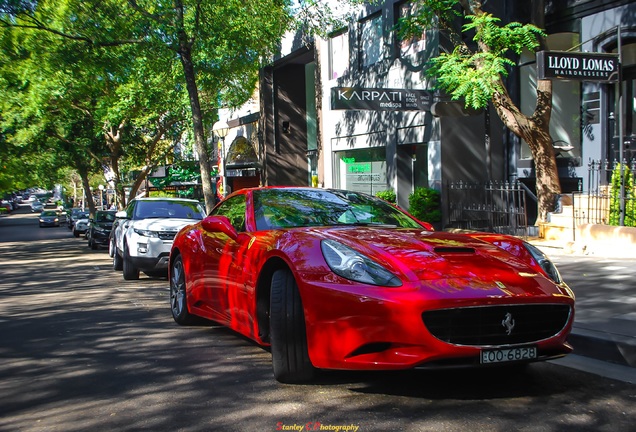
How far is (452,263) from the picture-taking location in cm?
445

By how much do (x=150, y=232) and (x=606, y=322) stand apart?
801 cm

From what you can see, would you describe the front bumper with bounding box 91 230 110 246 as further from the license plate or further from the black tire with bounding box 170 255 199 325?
the license plate

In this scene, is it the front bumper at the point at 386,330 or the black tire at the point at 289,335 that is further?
the black tire at the point at 289,335

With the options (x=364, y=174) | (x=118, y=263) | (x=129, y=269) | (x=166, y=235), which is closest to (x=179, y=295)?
(x=166, y=235)

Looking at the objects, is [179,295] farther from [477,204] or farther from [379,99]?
[477,204]

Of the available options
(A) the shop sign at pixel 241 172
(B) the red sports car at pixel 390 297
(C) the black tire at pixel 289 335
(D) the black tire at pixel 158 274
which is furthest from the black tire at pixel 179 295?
(A) the shop sign at pixel 241 172

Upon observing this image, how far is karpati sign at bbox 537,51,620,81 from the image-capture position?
1131 cm

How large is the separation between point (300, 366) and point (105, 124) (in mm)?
26468

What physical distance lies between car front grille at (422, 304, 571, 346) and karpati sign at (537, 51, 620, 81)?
26.0ft

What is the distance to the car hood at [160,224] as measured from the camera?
11.8m

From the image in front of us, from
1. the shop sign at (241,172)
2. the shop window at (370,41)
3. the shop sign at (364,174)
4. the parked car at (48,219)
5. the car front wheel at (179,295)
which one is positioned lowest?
the parked car at (48,219)

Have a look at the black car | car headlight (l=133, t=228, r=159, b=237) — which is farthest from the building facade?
the black car

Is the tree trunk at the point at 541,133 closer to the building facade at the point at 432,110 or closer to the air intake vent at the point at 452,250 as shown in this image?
the building facade at the point at 432,110

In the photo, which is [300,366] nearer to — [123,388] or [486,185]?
[123,388]
